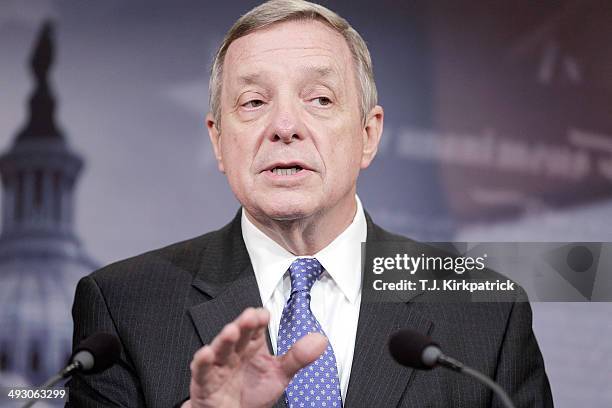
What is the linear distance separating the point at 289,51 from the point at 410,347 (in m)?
0.93

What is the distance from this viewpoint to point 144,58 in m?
3.06

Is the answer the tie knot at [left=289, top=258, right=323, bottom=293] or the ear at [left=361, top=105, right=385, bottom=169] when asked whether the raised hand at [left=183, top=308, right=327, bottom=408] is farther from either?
the ear at [left=361, top=105, right=385, bottom=169]

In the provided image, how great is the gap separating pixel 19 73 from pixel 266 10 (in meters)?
1.08

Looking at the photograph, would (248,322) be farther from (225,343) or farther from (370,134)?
(370,134)

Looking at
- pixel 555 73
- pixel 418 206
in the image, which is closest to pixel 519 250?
pixel 418 206

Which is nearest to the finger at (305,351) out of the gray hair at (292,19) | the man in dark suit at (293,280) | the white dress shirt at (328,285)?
the man in dark suit at (293,280)

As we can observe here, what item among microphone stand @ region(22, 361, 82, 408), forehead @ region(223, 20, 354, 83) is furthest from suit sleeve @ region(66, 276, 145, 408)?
forehead @ region(223, 20, 354, 83)

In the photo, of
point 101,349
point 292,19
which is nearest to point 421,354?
point 101,349

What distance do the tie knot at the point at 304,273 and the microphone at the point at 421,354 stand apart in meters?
0.55

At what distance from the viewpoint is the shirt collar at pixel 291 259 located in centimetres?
229

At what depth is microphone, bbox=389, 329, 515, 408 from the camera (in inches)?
64.6

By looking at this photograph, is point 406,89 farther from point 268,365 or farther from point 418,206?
point 268,365

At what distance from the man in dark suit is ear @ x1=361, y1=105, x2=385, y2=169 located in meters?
0.03

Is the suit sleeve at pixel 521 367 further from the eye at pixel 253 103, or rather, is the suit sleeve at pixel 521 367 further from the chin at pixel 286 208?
the eye at pixel 253 103
